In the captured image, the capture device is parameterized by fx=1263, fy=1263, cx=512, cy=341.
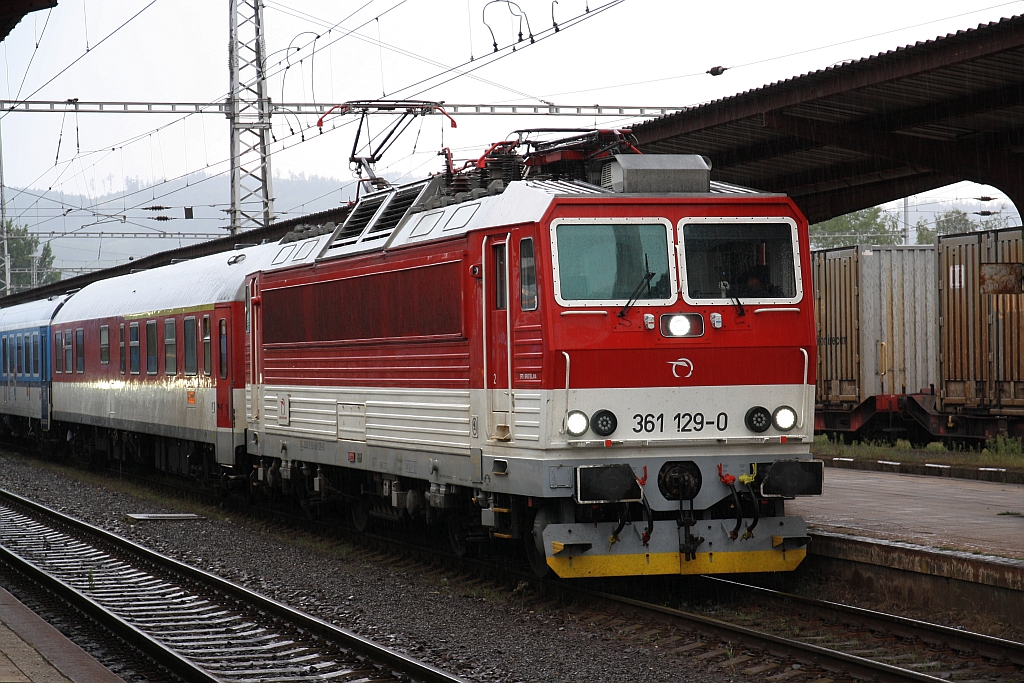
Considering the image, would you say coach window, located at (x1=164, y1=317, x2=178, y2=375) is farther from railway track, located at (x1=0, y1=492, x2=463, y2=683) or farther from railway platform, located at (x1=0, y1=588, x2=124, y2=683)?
railway platform, located at (x1=0, y1=588, x2=124, y2=683)

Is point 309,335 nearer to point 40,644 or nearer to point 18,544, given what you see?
point 18,544

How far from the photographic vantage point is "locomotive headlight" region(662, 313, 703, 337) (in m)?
9.87

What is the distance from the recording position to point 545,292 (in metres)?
9.65

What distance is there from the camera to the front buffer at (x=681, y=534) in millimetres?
9648

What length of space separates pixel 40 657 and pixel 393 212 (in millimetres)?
5900

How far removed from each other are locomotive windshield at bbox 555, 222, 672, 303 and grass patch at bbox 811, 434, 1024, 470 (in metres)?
8.56

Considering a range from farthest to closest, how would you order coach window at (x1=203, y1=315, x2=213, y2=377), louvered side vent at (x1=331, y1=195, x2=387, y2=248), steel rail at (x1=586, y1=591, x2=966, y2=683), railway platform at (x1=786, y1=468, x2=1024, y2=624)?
1. coach window at (x1=203, y1=315, x2=213, y2=377)
2. louvered side vent at (x1=331, y1=195, x2=387, y2=248)
3. railway platform at (x1=786, y1=468, x2=1024, y2=624)
4. steel rail at (x1=586, y1=591, x2=966, y2=683)

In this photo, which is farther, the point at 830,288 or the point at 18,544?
the point at 830,288

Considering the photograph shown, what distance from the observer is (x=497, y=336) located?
404 inches

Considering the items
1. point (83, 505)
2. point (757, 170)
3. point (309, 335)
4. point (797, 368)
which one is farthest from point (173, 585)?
point (757, 170)

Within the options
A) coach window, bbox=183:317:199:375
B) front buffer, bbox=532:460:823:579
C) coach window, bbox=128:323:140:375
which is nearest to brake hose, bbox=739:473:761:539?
front buffer, bbox=532:460:823:579

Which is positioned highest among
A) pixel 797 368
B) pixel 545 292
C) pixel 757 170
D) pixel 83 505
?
pixel 757 170

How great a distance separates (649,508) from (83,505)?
39.8 feet

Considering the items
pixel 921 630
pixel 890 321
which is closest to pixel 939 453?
pixel 890 321
